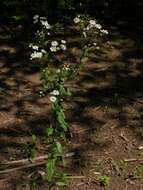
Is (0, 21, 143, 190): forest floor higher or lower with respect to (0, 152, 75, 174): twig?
higher

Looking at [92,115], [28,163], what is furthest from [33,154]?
[92,115]

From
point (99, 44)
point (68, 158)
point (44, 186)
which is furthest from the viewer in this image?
point (99, 44)

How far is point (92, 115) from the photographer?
559 centimetres

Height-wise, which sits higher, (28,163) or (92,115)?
(92,115)

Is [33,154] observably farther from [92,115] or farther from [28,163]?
[92,115]

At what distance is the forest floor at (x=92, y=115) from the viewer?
475cm

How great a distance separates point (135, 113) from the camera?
18.4 ft

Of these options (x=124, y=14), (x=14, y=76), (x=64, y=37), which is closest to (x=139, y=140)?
(x=14, y=76)

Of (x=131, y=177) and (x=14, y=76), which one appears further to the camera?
(x=14, y=76)

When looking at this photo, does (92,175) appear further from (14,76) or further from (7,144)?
(14,76)

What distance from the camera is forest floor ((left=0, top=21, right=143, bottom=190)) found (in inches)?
187

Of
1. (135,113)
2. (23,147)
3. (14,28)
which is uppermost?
(14,28)

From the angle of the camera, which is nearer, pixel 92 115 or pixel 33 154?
pixel 33 154

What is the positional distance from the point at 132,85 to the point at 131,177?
173 centimetres
